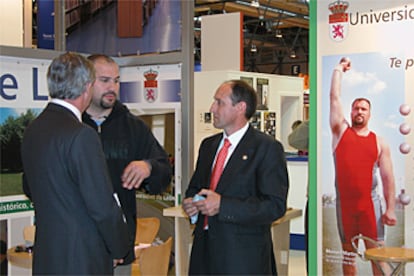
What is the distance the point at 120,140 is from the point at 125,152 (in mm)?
62

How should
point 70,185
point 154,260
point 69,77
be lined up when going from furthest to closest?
point 154,260 < point 69,77 < point 70,185

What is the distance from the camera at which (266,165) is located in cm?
301

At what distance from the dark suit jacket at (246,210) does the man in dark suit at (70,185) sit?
2.26 ft

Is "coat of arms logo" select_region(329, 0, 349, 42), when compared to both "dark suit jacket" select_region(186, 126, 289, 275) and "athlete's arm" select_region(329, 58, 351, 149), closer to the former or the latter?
"athlete's arm" select_region(329, 58, 351, 149)

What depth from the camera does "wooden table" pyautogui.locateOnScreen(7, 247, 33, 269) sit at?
366 cm

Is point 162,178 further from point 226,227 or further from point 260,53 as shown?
point 260,53

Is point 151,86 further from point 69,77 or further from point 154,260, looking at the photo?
point 69,77

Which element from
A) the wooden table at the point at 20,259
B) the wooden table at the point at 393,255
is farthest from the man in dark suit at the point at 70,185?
the wooden table at the point at 393,255

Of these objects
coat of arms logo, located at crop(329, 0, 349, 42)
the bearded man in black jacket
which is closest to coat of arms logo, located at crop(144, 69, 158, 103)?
the bearded man in black jacket

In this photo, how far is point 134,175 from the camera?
8.78 ft

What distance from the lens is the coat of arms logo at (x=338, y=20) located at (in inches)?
160

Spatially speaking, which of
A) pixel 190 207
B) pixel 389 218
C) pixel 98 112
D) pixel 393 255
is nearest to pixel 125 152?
pixel 98 112

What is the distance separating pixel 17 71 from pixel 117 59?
69cm

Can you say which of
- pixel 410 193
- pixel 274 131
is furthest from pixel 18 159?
pixel 274 131
